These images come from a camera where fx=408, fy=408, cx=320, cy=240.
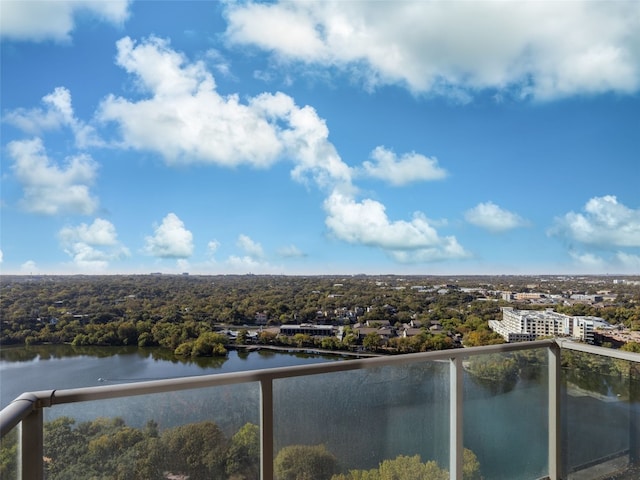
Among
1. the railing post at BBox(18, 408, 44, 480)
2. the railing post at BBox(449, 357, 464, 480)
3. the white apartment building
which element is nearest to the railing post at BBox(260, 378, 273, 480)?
the railing post at BBox(18, 408, 44, 480)

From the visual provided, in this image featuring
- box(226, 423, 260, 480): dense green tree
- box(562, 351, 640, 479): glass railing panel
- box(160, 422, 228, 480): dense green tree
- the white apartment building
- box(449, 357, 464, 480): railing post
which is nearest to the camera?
box(160, 422, 228, 480): dense green tree

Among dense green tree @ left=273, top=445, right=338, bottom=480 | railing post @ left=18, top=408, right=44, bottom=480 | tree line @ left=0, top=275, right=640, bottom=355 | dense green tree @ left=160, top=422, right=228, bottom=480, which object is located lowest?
tree line @ left=0, top=275, right=640, bottom=355

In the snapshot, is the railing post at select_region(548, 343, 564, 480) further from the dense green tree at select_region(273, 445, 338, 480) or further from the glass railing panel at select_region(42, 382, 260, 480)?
the glass railing panel at select_region(42, 382, 260, 480)

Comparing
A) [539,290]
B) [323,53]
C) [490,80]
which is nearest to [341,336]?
[539,290]

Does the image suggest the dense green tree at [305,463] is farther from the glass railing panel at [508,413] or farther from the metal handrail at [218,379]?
the glass railing panel at [508,413]

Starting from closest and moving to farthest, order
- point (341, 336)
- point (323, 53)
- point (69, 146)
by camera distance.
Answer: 1. point (341, 336)
2. point (323, 53)
3. point (69, 146)

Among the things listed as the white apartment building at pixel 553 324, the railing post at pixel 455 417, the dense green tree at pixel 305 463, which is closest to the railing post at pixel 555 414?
the railing post at pixel 455 417

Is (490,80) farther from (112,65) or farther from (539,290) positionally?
(112,65)
